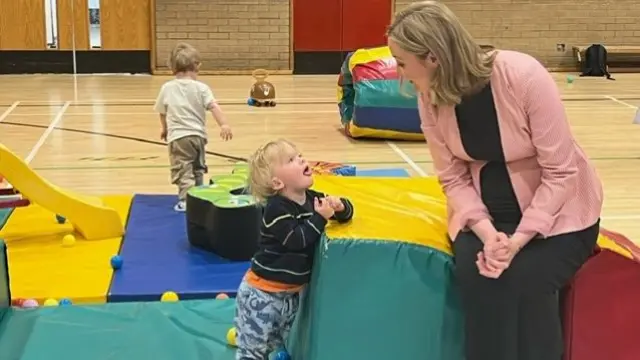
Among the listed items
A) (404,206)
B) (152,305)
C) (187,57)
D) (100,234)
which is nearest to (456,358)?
(404,206)

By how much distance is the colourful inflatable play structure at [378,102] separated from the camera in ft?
25.5

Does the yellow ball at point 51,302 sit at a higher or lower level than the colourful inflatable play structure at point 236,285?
lower

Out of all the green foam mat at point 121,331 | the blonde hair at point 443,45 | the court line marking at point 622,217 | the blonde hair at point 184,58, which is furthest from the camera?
the court line marking at point 622,217

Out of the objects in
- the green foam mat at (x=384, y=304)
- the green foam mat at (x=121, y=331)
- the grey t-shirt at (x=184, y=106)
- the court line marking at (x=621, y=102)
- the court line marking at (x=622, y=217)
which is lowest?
the green foam mat at (x=121, y=331)

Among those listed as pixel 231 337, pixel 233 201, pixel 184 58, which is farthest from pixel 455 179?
pixel 184 58

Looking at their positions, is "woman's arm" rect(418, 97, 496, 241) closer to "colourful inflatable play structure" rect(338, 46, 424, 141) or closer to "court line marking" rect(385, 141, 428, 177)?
"court line marking" rect(385, 141, 428, 177)

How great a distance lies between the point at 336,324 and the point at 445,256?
1.22ft

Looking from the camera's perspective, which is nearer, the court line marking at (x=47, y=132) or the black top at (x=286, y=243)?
the black top at (x=286, y=243)

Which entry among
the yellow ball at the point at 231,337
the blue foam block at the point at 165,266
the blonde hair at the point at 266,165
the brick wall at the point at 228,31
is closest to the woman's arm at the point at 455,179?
the blonde hair at the point at 266,165

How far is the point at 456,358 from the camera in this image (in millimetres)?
2717

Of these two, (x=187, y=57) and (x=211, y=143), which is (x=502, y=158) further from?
(x=211, y=143)

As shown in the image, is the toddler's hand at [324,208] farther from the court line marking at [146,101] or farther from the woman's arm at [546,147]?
the court line marking at [146,101]

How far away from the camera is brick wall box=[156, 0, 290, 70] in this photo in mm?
Answer: 12695

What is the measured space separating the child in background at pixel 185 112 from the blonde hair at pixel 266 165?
7.59 feet
